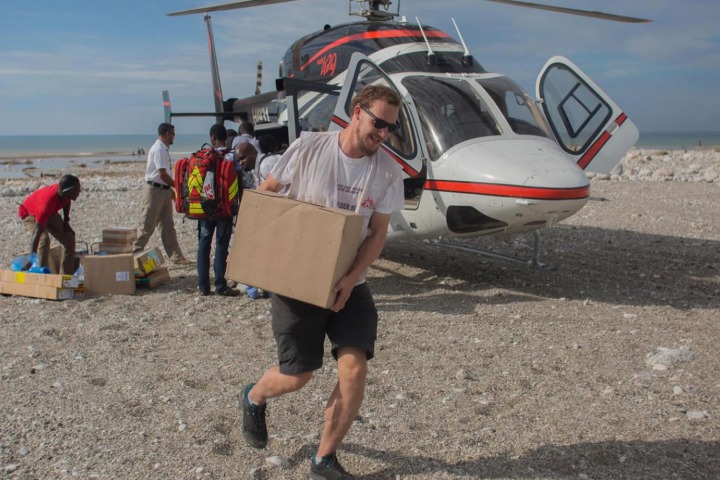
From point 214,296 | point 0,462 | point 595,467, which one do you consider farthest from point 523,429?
point 214,296

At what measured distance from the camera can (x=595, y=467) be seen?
3.62 metres

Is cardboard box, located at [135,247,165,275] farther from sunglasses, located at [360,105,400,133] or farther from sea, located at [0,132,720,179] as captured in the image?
sea, located at [0,132,720,179]

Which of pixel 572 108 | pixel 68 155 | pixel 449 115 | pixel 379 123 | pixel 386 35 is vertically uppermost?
pixel 386 35

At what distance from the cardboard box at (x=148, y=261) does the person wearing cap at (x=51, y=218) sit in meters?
0.75

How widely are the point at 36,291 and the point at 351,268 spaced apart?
5.19 m

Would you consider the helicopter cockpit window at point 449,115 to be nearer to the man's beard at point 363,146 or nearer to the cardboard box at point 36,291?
the man's beard at point 363,146

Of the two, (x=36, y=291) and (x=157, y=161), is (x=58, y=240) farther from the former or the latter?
(x=157, y=161)

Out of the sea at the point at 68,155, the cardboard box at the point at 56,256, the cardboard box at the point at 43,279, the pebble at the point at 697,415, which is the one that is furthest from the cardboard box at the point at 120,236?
the sea at the point at 68,155

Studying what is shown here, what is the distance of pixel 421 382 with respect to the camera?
4.88 meters

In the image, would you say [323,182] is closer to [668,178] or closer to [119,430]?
[119,430]

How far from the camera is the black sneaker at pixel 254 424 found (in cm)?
363

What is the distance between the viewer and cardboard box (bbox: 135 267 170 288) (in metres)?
7.69

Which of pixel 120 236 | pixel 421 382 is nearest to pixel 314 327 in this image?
pixel 421 382

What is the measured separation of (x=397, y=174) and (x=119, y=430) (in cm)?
231
